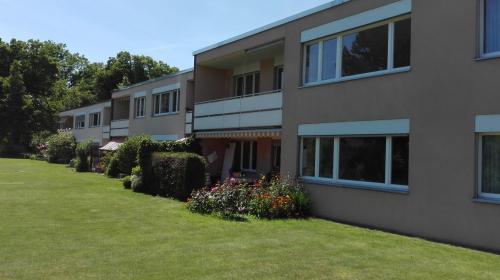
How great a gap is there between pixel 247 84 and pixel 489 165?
1292 cm

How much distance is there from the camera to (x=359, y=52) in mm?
11625

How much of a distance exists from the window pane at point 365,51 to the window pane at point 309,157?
2530 mm

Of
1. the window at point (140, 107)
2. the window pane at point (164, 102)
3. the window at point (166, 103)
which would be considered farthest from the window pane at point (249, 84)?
the window at point (140, 107)

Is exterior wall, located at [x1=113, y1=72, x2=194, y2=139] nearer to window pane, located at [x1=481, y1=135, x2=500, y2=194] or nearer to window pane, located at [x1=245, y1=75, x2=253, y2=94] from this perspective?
window pane, located at [x1=245, y1=75, x2=253, y2=94]

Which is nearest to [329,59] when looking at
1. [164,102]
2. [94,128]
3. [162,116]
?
[162,116]

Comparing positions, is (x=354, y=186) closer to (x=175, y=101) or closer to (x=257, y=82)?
(x=257, y=82)

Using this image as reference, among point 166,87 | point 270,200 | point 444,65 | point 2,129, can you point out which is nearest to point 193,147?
point 166,87

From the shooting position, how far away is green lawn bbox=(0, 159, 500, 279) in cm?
A: 629

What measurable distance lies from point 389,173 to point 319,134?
2687 millimetres

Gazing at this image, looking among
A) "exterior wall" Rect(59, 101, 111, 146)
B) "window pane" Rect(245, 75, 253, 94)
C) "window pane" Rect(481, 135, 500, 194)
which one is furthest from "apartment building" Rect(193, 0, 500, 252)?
"exterior wall" Rect(59, 101, 111, 146)

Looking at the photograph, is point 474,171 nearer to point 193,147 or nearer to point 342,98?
point 342,98

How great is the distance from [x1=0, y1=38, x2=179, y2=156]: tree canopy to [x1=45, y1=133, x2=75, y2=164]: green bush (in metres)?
11.5

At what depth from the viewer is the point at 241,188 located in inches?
500

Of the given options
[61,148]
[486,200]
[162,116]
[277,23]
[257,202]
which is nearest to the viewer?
[486,200]
